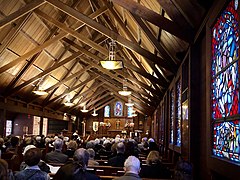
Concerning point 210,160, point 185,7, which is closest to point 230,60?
point 210,160

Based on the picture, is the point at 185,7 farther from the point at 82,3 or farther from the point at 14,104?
the point at 14,104

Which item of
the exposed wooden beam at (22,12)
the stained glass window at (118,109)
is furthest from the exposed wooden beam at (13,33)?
the stained glass window at (118,109)

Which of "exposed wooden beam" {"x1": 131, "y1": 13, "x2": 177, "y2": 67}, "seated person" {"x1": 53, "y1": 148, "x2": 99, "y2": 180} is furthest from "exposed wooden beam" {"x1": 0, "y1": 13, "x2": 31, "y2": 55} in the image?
"seated person" {"x1": 53, "y1": 148, "x2": 99, "y2": 180}

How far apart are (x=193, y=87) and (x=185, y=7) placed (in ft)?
4.51

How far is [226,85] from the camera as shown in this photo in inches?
141

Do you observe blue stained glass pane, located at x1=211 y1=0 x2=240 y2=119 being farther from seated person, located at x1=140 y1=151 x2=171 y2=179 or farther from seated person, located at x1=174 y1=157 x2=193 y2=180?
seated person, located at x1=140 y1=151 x2=171 y2=179

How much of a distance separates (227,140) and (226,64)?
845 millimetres

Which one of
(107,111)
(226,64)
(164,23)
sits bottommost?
(226,64)

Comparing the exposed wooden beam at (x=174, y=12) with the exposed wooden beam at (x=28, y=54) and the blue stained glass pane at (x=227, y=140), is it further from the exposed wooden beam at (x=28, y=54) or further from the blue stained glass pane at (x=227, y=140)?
the exposed wooden beam at (x=28, y=54)

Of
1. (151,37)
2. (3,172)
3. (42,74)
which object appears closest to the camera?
(3,172)

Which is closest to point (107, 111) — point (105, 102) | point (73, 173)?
point (105, 102)

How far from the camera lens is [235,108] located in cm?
322

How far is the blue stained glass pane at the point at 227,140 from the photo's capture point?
3.18 meters

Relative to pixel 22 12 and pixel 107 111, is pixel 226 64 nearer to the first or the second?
pixel 22 12
